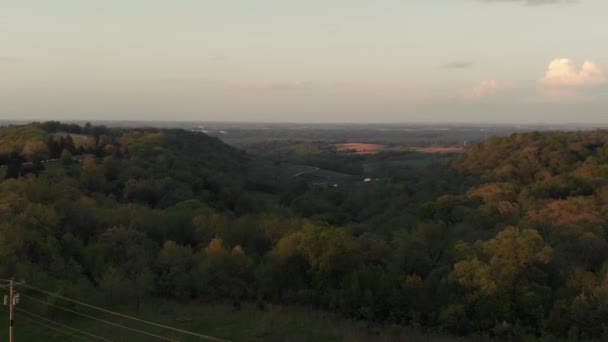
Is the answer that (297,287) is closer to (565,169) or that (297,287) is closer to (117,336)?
(117,336)

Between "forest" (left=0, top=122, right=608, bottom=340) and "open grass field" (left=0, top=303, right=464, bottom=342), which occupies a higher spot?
"forest" (left=0, top=122, right=608, bottom=340)

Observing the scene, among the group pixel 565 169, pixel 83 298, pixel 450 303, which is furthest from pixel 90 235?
pixel 565 169

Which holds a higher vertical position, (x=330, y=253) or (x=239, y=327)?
(x=330, y=253)

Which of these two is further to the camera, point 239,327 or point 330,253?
point 330,253

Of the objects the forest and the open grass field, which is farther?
the forest

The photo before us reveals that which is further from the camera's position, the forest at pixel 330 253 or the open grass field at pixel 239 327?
the forest at pixel 330 253

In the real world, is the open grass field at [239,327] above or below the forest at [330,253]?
below

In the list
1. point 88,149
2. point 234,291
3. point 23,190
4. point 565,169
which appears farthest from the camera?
point 88,149

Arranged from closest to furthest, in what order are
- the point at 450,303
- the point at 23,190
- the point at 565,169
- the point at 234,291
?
the point at 450,303
the point at 234,291
the point at 23,190
the point at 565,169
